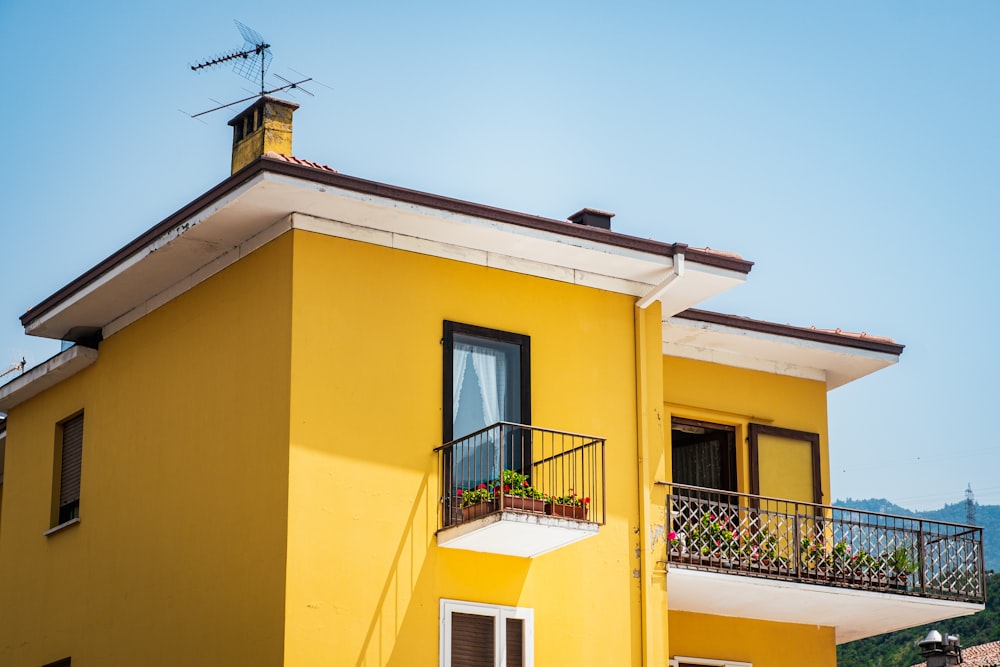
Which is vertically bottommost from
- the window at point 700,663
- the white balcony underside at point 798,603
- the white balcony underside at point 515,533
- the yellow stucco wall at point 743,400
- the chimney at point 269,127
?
the window at point 700,663

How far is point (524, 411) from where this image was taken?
17641mm

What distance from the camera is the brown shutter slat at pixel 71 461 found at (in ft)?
67.5

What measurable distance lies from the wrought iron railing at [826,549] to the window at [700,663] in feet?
5.19

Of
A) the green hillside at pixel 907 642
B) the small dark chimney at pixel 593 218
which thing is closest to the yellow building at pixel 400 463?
A: the small dark chimney at pixel 593 218

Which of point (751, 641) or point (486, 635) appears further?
point (751, 641)

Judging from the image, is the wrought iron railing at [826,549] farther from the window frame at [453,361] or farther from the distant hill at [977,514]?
the distant hill at [977,514]

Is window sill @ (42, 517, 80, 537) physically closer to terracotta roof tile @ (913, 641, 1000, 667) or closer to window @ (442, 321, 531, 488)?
window @ (442, 321, 531, 488)

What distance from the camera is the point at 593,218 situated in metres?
18.9

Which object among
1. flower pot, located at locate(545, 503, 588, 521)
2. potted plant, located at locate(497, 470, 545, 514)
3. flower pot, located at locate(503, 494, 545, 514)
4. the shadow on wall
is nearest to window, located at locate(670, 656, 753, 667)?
the shadow on wall

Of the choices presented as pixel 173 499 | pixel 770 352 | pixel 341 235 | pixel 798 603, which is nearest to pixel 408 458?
pixel 341 235

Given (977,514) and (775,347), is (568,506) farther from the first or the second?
(977,514)

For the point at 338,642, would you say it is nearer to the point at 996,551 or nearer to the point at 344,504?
the point at 344,504

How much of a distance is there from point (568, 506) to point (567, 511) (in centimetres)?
6

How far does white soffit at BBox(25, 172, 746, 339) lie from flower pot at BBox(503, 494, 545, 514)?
3.00 m
